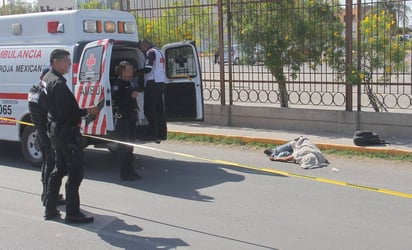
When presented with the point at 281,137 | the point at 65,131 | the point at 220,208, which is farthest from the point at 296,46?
the point at 65,131

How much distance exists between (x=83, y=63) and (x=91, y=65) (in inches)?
7.7

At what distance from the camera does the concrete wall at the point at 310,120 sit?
10008 mm

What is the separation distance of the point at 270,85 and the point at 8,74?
5.53 metres

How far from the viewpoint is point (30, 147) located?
8672 millimetres

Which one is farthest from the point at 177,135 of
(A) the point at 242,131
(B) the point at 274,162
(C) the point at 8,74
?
(C) the point at 8,74

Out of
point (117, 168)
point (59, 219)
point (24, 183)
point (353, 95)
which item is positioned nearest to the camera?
point (59, 219)

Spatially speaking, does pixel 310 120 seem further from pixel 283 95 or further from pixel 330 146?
pixel 330 146

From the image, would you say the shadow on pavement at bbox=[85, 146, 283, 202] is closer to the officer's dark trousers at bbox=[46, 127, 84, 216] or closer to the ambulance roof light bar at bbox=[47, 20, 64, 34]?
the officer's dark trousers at bbox=[46, 127, 84, 216]

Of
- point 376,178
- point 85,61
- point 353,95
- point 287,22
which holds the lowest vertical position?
point 376,178

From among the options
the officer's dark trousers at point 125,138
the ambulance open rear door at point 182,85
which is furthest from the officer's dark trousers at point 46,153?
the ambulance open rear door at point 182,85

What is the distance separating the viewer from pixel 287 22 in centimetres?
1120

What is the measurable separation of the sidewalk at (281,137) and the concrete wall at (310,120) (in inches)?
7.7

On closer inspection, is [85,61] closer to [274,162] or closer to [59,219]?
[59,219]

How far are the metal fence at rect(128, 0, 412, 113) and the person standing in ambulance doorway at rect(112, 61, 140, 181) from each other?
4.35 metres
